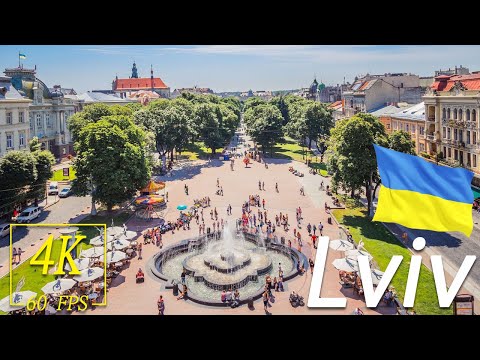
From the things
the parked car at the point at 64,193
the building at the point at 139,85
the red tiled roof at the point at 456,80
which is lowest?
the parked car at the point at 64,193

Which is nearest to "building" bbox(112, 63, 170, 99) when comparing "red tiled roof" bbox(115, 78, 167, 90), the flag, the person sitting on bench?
"red tiled roof" bbox(115, 78, 167, 90)

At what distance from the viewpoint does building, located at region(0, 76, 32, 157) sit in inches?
1563

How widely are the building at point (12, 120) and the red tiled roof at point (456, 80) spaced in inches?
1654

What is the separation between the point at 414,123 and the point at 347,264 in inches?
1338

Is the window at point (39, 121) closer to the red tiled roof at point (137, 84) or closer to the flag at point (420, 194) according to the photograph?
the flag at point (420, 194)

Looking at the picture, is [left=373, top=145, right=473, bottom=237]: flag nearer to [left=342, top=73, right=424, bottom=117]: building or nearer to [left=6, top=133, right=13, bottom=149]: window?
[left=6, top=133, right=13, bottom=149]: window

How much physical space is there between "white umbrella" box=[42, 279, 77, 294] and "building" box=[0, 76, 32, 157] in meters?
23.7

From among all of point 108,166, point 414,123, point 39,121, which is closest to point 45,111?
point 39,121

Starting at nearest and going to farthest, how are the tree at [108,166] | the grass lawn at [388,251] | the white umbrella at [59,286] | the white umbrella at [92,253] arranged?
the white umbrella at [59,286] < the grass lawn at [388,251] < the white umbrella at [92,253] < the tree at [108,166]

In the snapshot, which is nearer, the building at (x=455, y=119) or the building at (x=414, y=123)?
the building at (x=455, y=119)

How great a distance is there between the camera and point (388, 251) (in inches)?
1038

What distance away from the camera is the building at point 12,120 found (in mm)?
39688

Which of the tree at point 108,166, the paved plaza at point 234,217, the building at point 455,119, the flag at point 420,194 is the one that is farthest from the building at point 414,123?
the flag at point 420,194

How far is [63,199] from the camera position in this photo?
40.6 m
